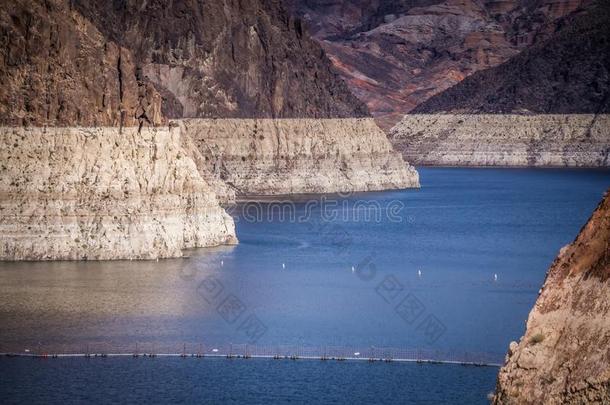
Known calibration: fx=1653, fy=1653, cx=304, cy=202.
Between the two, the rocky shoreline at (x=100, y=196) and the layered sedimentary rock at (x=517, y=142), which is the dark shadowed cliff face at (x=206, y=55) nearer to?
the rocky shoreline at (x=100, y=196)

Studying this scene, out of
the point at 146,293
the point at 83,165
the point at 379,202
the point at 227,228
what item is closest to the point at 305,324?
the point at 146,293

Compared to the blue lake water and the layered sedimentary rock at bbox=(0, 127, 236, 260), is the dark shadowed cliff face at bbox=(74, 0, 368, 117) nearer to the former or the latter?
the blue lake water

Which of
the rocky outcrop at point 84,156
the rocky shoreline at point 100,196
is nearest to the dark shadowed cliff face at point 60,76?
the rocky outcrop at point 84,156

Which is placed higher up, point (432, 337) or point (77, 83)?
point (77, 83)

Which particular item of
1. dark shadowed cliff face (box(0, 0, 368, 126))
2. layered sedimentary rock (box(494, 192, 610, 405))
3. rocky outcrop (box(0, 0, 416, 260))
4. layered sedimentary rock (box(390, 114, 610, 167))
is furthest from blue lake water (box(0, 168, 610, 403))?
layered sedimentary rock (box(390, 114, 610, 167))

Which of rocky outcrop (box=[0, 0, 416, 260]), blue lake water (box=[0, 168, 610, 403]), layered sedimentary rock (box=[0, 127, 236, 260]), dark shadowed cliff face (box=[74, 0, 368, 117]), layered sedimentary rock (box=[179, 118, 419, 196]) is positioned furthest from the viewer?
dark shadowed cliff face (box=[74, 0, 368, 117])

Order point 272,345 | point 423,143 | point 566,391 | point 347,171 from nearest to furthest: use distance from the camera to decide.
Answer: point 566,391, point 272,345, point 347,171, point 423,143

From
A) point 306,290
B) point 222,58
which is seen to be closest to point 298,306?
point 306,290

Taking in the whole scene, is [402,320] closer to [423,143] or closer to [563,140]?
[563,140]
